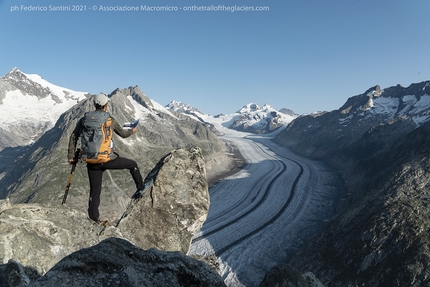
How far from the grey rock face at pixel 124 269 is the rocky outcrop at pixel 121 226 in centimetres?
3

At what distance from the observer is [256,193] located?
200 ft

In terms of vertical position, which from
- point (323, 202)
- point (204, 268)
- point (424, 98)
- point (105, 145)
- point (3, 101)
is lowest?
point (323, 202)

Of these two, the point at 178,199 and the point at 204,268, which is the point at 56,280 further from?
the point at 178,199

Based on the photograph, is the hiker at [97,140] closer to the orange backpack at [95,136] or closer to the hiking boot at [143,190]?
the orange backpack at [95,136]

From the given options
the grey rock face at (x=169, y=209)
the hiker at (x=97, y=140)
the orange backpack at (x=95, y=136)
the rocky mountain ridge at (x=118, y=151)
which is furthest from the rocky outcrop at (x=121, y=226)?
the rocky mountain ridge at (x=118, y=151)

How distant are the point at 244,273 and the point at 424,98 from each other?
11990 centimetres

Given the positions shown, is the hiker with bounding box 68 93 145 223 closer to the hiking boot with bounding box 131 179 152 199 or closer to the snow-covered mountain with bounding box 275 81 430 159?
the hiking boot with bounding box 131 179 152 199

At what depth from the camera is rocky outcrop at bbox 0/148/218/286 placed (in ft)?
19.9

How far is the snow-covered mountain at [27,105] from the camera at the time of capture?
133250 mm

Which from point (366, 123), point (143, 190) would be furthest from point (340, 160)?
point (143, 190)

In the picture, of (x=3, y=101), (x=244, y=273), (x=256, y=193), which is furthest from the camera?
(x=3, y=101)

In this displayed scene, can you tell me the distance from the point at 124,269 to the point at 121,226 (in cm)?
493

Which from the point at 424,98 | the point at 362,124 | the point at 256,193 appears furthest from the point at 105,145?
the point at 424,98

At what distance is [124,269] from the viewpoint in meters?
5.16
